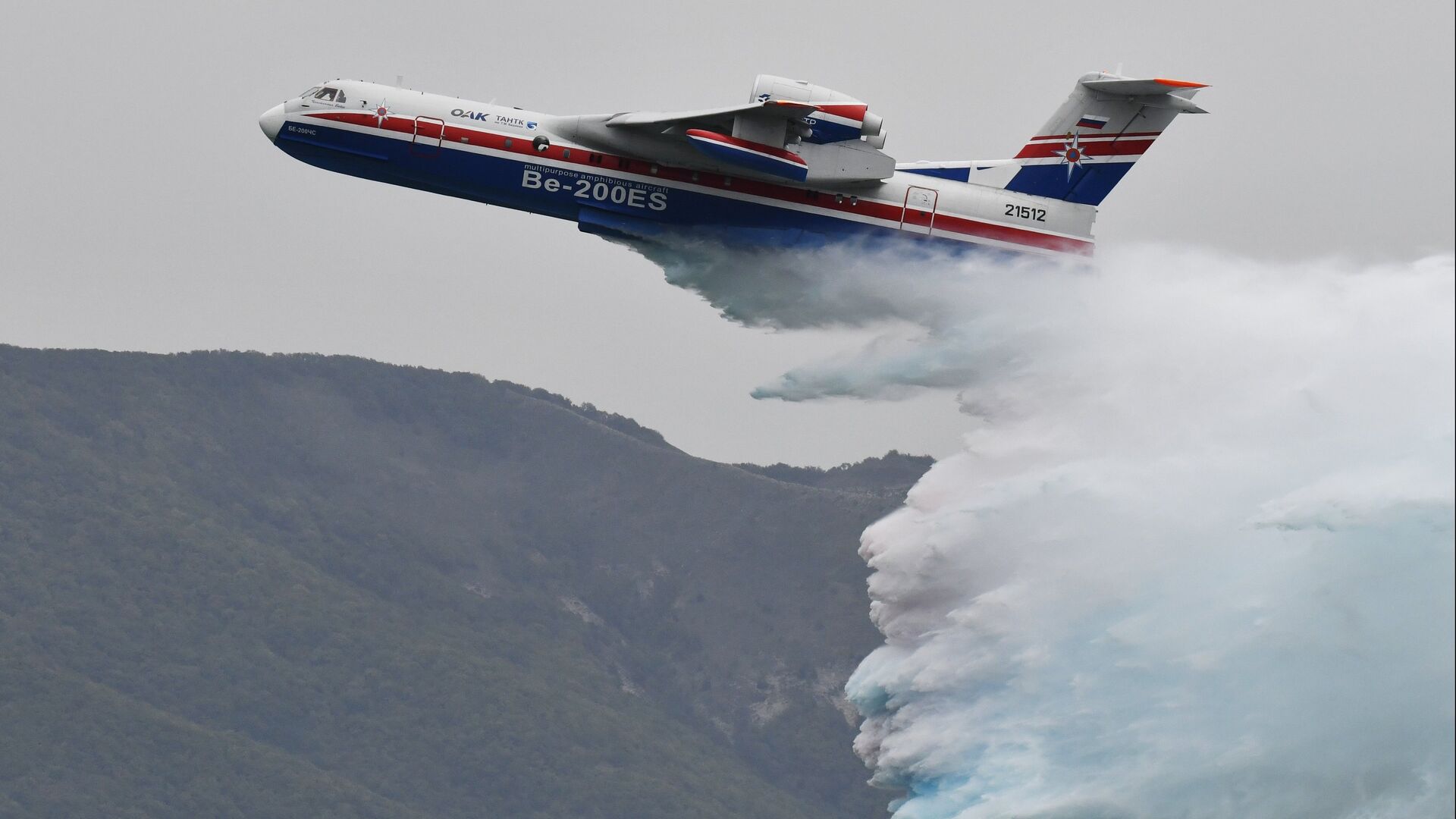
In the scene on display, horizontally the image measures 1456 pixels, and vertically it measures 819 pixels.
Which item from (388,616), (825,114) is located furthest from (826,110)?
(388,616)

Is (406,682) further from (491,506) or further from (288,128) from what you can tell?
(288,128)

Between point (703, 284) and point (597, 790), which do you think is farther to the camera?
point (597, 790)

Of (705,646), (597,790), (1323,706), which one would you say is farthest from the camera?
(705,646)

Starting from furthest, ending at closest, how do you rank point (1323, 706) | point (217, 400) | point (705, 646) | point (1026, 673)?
point (217, 400), point (705, 646), point (1026, 673), point (1323, 706)

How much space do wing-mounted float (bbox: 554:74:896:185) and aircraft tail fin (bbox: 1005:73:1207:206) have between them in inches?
129

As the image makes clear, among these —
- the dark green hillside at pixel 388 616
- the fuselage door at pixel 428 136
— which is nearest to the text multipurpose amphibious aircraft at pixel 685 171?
the fuselage door at pixel 428 136

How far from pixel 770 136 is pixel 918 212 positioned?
3244 mm

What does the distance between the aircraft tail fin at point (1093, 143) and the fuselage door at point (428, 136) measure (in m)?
10.4

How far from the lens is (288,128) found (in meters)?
33.4

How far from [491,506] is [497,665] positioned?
35859mm

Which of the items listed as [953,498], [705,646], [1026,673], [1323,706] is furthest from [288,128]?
[705,646]

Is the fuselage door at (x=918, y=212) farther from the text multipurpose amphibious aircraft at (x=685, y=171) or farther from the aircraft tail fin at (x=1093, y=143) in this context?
the aircraft tail fin at (x=1093, y=143)

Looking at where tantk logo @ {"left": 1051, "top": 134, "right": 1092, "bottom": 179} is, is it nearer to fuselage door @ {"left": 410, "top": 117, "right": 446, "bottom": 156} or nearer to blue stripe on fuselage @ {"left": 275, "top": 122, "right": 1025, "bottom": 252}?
blue stripe on fuselage @ {"left": 275, "top": 122, "right": 1025, "bottom": 252}

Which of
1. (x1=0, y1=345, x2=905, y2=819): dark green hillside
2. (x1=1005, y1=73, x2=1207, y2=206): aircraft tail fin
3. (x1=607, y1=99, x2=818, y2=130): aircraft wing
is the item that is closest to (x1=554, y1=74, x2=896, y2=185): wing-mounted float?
(x1=607, y1=99, x2=818, y2=130): aircraft wing
